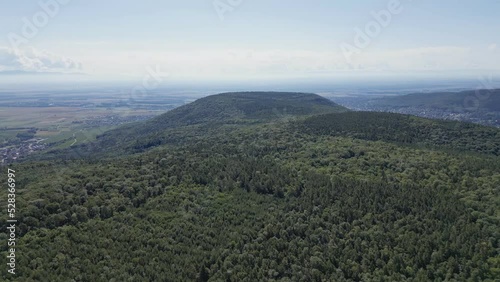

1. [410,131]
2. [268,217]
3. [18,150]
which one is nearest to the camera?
[268,217]

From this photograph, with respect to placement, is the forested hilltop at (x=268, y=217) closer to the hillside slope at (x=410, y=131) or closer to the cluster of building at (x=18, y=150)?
the hillside slope at (x=410, y=131)

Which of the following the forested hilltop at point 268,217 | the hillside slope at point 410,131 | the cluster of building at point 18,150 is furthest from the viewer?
the cluster of building at point 18,150

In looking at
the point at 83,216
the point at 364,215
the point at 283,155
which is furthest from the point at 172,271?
the point at 283,155

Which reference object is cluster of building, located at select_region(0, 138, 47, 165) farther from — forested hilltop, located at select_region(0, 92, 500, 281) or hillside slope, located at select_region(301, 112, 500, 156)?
hillside slope, located at select_region(301, 112, 500, 156)

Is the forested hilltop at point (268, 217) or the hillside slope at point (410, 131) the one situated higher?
the hillside slope at point (410, 131)

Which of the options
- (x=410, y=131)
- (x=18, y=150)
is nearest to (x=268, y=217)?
(x=410, y=131)

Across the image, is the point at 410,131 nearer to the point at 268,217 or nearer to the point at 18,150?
the point at 268,217

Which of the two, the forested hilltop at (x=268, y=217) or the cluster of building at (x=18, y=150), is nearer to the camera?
the forested hilltop at (x=268, y=217)

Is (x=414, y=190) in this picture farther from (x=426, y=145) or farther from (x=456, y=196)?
(x=426, y=145)

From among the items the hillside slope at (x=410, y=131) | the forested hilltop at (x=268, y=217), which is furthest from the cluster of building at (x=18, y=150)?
the hillside slope at (x=410, y=131)

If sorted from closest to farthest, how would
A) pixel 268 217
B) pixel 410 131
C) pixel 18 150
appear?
1. pixel 268 217
2. pixel 410 131
3. pixel 18 150
